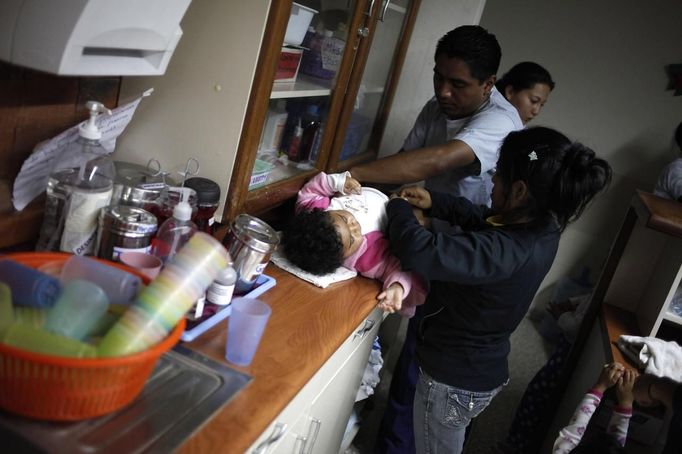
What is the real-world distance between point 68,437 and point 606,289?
1861 millimetres

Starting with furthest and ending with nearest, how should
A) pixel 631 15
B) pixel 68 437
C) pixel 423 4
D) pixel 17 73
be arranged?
pixel 631 15, pixel 423 4, pixel 17 73, pixel 68 437

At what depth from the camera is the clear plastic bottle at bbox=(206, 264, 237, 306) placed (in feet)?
3.92

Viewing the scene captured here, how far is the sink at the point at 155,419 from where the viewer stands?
2.55 ft

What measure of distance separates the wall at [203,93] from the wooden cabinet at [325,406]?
484 millimetres

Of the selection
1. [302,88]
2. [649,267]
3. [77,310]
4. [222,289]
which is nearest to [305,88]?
[302,88]

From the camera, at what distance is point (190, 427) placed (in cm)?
88

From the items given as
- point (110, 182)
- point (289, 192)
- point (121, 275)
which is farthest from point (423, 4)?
point (121, 275)

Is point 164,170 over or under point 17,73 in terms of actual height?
under

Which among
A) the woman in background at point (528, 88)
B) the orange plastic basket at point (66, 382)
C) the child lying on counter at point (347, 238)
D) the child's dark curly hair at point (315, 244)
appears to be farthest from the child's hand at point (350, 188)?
the woman in background at point (528, 88)

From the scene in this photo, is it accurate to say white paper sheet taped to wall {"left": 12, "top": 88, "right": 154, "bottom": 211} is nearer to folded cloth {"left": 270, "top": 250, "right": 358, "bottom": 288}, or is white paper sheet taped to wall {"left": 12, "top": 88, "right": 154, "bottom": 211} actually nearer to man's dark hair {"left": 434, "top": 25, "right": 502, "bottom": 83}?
folded cloth {"left": 270, "top": 250, "right": 358, "bottom": 288}

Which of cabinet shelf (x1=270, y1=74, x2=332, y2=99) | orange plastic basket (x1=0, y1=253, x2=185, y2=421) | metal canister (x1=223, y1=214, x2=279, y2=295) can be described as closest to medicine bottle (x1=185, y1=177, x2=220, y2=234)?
metal canister (x1=223, y1=214, x2=279, y2=295)

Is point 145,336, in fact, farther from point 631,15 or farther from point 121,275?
point 631,15

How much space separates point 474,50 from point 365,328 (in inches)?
39.0

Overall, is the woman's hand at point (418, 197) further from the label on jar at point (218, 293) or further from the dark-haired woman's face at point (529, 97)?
the dark-haired woman's face at point (529, 97)
